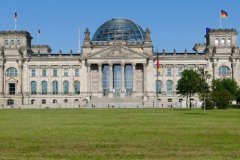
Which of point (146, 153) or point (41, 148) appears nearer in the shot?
point (146, 153)

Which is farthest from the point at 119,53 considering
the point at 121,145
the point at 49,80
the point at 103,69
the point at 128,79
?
the point at 121,145

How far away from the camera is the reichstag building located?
159 metres

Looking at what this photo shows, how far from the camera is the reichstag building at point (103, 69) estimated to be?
15862 cm

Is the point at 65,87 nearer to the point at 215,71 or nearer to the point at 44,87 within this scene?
the point at 44,87

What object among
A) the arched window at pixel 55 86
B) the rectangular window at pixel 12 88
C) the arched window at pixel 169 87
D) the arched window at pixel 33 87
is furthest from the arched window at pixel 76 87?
the arched window at pixel 169 87

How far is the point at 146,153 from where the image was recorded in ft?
78.9

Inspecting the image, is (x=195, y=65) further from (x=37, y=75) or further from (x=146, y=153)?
(x=146, y=153)

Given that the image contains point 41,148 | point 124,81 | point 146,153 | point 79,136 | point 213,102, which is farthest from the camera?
point 124,81

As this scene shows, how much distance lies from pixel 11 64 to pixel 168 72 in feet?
153

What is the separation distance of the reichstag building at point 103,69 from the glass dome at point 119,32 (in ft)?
6.10

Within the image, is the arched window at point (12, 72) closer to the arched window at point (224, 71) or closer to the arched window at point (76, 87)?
the arched window at point (76, 87)

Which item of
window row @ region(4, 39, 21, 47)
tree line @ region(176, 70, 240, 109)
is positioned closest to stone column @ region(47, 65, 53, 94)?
window row @ region(4, 39, 21, 47)

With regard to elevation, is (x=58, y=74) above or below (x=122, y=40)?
below

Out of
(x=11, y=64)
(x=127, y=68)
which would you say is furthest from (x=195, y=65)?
(x=11, y=64)
